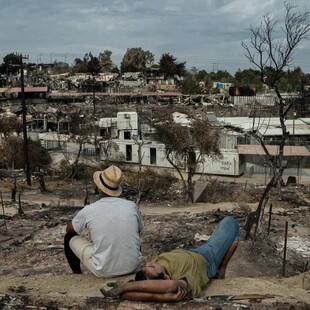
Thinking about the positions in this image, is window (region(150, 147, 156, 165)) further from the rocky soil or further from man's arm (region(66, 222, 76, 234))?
man's arm (region(66, 222, 76, 234))

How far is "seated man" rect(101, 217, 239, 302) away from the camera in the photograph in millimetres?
3580

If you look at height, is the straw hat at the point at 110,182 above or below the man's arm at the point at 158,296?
above

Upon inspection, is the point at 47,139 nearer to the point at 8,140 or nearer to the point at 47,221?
the point at 8,140

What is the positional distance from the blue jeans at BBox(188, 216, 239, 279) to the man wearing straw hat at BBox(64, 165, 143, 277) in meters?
0.56

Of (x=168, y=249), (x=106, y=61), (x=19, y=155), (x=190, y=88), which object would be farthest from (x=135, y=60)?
(x=168, y=249)

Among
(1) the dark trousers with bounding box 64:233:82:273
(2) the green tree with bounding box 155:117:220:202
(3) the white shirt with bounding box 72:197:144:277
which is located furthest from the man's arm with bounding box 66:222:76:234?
(2) the green tree with bounding box 155:117:220:202

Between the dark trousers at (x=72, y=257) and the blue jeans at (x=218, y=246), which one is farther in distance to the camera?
the dark trousers at (x=72, y=257)

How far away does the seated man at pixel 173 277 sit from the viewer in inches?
141

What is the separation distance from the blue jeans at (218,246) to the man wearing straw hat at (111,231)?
1.83 ft

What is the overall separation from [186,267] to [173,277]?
18 centimetres

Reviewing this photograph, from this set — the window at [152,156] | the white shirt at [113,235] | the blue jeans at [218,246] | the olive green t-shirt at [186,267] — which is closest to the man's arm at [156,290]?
the olive green t-shirt at [186,267]

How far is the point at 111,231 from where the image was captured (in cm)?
420

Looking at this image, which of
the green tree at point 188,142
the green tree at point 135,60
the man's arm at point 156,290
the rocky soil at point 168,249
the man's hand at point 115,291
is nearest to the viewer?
the man's arm at point 156,290

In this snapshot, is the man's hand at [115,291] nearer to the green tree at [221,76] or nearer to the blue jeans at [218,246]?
the blue jeans at [218,246]
